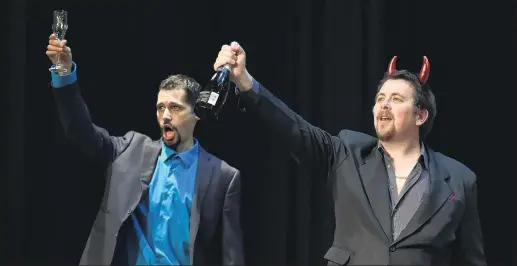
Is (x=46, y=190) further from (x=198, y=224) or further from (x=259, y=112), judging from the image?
(x=259, y=112)

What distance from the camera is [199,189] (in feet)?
10.0

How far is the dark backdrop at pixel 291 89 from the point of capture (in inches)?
157

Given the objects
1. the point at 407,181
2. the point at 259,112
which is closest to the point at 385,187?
the point at 407,181

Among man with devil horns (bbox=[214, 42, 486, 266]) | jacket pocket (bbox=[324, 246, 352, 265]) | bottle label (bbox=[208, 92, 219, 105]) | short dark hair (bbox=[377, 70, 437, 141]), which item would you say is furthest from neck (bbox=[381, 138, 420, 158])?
bottle label (bbox=[208, 92, 219, 105])

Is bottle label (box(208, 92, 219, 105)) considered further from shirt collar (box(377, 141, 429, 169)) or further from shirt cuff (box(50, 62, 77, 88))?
shirt collar (box(377, 141, 429, 169))

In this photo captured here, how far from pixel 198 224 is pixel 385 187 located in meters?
0.64

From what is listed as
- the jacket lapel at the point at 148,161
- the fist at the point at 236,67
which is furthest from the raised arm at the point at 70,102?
the fist at the point at 236,67

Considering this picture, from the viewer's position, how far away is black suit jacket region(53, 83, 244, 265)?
9.72 ft

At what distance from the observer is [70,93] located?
294 centimetres

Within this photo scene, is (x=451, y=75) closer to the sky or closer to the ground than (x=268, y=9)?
closer to the ground

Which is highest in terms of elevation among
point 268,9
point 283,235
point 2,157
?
point 268,9

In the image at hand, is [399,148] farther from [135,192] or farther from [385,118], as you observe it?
[135,192]

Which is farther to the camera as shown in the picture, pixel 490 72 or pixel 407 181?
pixel 490 72

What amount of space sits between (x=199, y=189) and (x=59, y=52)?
0.66 meters
